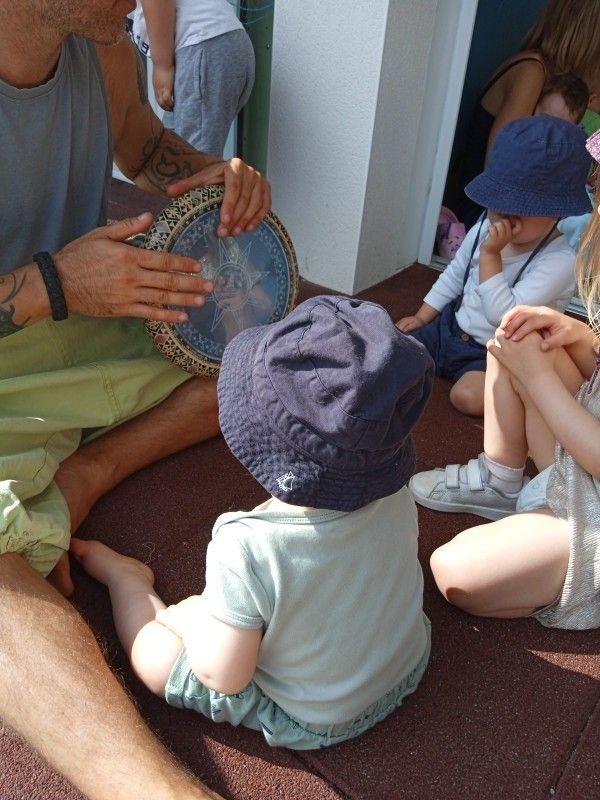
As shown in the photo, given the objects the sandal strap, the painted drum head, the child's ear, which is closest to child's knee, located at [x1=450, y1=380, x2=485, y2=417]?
the sandal strap

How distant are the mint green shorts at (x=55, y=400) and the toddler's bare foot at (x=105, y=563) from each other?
125 millimetres

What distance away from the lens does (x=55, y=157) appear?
1.82 m

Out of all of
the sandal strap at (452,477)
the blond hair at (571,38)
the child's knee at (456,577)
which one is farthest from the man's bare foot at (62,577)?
the blond hair at (571,38)

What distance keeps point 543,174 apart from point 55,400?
4.81ft

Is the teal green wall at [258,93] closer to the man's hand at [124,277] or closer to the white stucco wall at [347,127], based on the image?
the white stucco wall at [347,127]

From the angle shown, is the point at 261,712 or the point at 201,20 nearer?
the point at 261,712

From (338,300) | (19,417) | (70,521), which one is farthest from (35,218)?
(338,300)

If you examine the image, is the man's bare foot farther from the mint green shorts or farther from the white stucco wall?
the white stucco wall

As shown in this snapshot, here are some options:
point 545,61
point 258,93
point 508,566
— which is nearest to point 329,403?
point 508,566

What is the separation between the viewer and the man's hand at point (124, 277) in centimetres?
167

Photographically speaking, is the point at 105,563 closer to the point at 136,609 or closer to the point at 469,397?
the point at 136,609

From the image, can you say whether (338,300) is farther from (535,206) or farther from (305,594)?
(535,206)

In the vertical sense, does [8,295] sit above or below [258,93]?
below

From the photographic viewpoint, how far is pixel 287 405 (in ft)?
3.30
